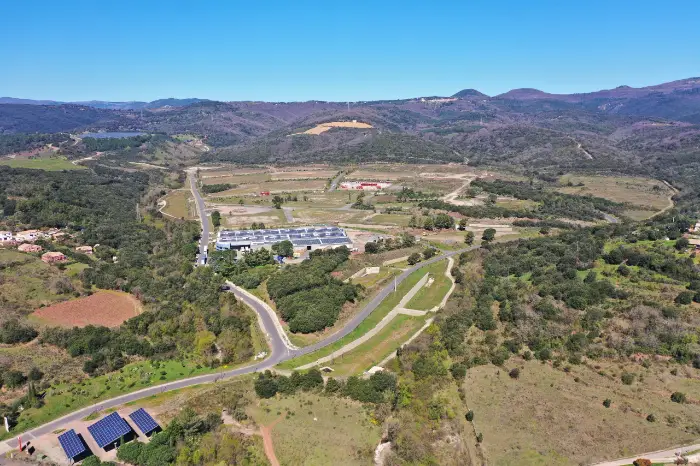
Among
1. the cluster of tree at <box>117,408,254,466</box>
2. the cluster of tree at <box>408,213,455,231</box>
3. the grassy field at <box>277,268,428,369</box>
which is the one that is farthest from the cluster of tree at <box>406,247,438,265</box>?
the cluster of tree at <box>117,408,254,466</box>

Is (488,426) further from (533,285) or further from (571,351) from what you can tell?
(533,285)

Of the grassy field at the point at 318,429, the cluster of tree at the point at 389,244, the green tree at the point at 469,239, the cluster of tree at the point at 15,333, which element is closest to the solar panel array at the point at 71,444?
the grassy field at the point at 318,429

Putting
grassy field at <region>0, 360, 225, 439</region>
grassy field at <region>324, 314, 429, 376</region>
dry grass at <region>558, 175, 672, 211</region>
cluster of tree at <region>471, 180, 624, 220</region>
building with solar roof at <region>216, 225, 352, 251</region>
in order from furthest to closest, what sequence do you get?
1. dry grass at <region>558, 175, 672, 211</region>
2. cluster of tree at <region>471, 180, 624, 220</region>
3. building with solar roof at <region>216, 225, 352, 251</region>
4. grassy field at <region>324, 314, 429, 376</region>
5. grassy field at <region>0, 360, 225, 439</region>

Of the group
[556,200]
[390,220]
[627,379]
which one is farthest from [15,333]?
[556,200]

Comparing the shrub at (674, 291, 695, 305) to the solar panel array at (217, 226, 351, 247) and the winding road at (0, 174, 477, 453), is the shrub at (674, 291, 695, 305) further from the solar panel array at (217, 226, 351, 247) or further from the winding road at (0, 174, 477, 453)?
the solar panel array at (217, 226, 351, 247)

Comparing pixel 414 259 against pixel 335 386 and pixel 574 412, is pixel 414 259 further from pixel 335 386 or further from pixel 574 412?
pixel 574 412

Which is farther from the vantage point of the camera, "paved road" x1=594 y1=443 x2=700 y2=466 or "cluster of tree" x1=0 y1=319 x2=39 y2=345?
"cluster of tree" x1=0 y1=319 x2=39 y2=345

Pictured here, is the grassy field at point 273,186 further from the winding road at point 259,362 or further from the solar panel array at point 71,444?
the solar panel array at point 71,444

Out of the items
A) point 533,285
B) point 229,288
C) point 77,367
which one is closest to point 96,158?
Result: point 229,288
